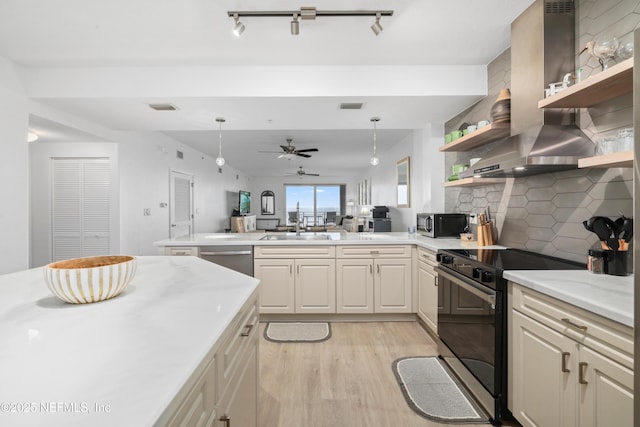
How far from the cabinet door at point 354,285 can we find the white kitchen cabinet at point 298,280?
7 centimetres

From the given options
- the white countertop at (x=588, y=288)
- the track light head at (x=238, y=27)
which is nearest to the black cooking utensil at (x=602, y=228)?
the white countertop at (x=588, y=288)

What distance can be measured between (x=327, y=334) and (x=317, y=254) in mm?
798

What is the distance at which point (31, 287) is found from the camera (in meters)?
1.22

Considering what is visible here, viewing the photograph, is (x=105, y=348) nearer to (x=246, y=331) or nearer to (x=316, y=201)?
(x=246, y=331)

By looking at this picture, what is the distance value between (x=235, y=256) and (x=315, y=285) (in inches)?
36.0

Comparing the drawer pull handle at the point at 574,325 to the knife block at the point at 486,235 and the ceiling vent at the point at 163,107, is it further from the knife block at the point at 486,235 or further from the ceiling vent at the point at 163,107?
the ceiling vent at the point at 163,107

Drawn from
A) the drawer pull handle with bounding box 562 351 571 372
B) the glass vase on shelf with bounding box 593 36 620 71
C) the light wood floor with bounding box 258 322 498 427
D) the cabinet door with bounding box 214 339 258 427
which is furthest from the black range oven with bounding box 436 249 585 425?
the cabinet door with bounding box 214 339 258 427

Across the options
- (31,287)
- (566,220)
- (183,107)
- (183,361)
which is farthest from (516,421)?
(183,107)

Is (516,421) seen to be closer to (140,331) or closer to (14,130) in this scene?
(140,331)

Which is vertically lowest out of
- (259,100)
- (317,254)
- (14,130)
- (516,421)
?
(516,421)

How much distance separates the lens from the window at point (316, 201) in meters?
11.6

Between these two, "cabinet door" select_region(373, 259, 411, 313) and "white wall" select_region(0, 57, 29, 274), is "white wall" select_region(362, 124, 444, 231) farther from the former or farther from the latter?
"white wall" select_region(0, 57, 29, 274)

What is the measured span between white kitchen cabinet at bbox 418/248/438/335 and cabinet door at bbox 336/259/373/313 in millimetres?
505

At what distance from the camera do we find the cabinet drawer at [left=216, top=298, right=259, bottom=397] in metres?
0.90
